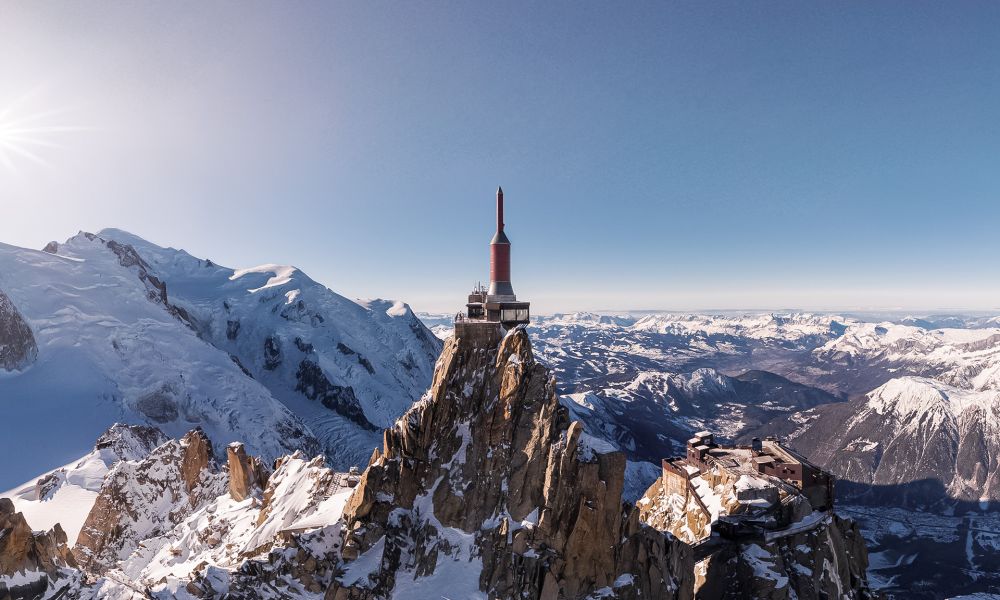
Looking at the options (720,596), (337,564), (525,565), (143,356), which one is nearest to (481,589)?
(525,565)

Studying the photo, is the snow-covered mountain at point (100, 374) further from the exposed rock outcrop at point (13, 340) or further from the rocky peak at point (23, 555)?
the rocky peak at point (23, 555)

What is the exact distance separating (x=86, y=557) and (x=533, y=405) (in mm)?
70778

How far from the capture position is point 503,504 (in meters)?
43.0

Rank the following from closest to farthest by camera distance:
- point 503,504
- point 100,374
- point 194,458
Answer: point 503,504 < point 194,458 < point 100,374

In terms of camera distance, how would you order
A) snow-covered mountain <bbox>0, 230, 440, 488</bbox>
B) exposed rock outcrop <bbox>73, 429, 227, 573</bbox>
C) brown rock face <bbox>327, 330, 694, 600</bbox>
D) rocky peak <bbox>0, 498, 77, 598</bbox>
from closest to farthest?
rocky peak <bbox>0, 498, 77, 598</bbox> → brown rock face <bbox>327, 330, 694, 600</bbox> → exposed rock outcrop <bbox>73, 429, 227, 573</bbox> → snow-covered mountain <bbox>0, 230, 440, 488</bbox>

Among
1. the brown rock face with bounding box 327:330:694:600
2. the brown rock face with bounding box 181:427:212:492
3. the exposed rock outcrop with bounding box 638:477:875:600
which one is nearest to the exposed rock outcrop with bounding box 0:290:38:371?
the brown rock face with bounding box 181:427:212:492

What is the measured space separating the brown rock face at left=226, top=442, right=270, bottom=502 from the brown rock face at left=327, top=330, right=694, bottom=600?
27333 mm

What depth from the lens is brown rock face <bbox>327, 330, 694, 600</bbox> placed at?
133 feet

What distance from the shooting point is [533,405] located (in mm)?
44812

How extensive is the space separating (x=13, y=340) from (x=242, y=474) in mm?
114292

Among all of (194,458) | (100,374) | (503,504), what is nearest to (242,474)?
(194,458)

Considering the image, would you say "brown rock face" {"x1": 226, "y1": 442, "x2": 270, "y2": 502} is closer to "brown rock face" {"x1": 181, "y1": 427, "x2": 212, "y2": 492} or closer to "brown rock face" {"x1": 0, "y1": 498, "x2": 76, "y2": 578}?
"brown rock face" {"x1": 181, "y1": 427, "x2": 212, "y2": 492}

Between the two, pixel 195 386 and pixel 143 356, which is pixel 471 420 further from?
pixel 143 356

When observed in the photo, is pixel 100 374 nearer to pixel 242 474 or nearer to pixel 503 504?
pixel 242 474
